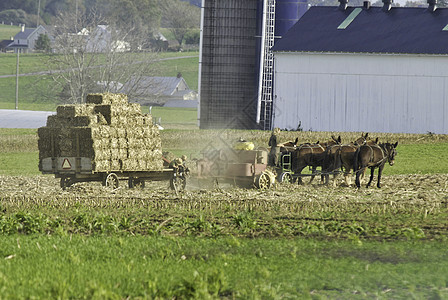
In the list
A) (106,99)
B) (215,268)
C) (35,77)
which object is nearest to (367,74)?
(106,99)

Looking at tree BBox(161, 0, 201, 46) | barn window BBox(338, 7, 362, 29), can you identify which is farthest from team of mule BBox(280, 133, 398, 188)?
tree BBox(161, 0, 201, 46)

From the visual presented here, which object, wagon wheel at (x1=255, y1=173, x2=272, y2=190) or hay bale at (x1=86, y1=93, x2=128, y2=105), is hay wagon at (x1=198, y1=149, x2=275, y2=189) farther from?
hay bale at (x1=86, y1=93, x2=128, y2=105)

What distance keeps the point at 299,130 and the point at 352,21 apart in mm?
9096

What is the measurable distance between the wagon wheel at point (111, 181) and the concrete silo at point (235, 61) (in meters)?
31.3

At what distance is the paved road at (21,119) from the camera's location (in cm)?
6191

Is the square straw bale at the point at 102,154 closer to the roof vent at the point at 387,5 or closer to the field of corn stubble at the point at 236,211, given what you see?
the field of corn stubble at the point at 236,211

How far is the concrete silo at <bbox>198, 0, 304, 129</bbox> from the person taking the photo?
56.0m

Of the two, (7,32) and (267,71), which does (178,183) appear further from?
(7,32)

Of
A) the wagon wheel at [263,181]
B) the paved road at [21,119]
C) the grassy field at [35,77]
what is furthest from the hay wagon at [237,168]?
the grassy field at [35,77]

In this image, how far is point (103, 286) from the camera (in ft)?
37.6

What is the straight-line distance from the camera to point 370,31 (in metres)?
56.6

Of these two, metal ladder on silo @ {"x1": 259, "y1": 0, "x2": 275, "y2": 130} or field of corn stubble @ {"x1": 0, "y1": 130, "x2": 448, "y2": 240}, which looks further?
metal ladder on silo @ {"x1": 259, "y1": 0, "x2": 275, "y2": 130}

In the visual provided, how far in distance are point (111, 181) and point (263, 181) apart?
482cm

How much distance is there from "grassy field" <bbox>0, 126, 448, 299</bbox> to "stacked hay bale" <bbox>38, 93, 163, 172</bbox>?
122 cm
